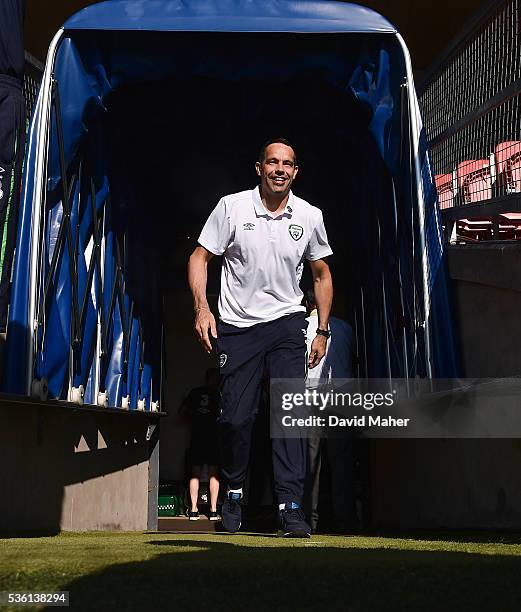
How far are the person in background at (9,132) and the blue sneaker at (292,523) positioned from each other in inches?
82.3

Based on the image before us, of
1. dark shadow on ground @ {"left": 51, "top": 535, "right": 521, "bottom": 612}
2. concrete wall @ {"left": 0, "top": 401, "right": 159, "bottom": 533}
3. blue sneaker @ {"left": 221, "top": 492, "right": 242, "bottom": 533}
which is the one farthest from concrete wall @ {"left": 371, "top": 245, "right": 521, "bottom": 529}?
dark shadow on ground @ {"left": 51, "top": 535, "right": 521, "bottom": 612}

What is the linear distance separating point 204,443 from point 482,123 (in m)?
5.90

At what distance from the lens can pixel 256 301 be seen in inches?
207

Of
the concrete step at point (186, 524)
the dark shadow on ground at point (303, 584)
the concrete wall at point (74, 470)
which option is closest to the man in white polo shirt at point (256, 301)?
the concrete wall at point (74, 470)

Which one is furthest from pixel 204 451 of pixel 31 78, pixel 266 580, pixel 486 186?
pixel 266 580

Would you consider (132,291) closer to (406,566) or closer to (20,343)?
(20,343)

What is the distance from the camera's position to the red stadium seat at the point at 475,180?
21.7 ft

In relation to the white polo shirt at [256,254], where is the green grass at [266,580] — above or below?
below

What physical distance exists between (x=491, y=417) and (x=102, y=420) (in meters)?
3.77

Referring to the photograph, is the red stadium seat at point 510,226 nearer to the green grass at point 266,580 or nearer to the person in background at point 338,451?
the person in background at point 338,451

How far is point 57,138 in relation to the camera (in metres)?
6.54

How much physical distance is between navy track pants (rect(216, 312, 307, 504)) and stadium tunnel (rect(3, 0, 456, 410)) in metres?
1.28

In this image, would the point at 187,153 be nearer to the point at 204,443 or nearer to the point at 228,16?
the point at 228,16

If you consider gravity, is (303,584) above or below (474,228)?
below
